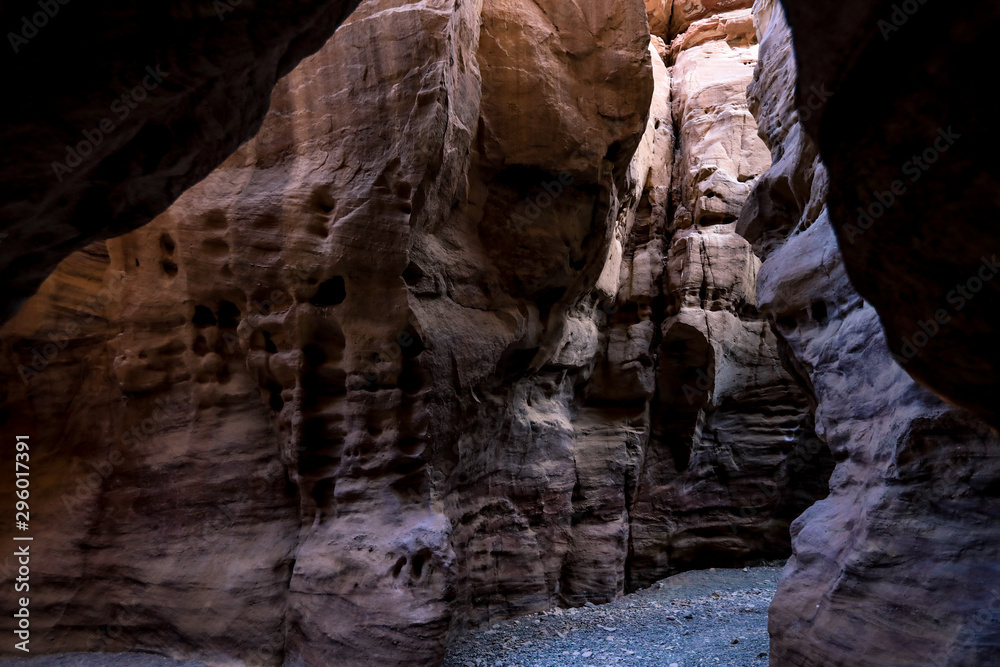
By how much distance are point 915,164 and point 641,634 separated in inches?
282

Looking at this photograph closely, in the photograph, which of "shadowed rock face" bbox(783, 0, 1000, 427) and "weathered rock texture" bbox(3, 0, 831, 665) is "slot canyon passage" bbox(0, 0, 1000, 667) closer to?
"weathered rock texture" bbox(3, 0, 831, 665)

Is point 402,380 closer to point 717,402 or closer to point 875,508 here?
point 875,508

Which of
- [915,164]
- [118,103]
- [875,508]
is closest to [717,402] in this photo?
[875,508]

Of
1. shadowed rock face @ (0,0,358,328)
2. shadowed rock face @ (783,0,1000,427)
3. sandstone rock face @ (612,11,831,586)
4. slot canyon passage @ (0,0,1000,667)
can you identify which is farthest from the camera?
sandstone rock face @ (612,11,831,586)

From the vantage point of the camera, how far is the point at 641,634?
7.59 meters

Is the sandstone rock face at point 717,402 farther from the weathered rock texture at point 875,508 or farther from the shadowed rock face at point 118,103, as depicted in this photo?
the shadowed rock face at point 118,103

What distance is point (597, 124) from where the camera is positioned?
7336 mm

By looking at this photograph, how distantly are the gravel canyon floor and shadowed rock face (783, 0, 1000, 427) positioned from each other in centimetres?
544

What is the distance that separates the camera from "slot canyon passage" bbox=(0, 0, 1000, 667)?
4336 mm

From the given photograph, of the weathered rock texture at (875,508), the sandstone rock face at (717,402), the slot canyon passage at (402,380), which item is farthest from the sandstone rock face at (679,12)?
the weathered rock texture at (875,508)

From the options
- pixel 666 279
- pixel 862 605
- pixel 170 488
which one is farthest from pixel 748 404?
pixel 170 488

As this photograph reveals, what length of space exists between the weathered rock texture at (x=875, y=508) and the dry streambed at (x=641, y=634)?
246cm

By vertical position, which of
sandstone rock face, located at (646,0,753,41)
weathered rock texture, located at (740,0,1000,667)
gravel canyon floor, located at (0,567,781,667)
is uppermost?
sandstone rock face, located at (646,0,753,41)

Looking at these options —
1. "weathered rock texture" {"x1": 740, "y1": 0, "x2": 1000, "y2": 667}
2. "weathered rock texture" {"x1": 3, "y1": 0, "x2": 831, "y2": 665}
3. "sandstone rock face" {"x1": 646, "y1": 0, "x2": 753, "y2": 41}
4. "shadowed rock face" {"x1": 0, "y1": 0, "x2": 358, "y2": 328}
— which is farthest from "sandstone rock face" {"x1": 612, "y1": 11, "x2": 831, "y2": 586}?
"shadowed rock face" {"x1": 0, "y1": 0, "x2": 358, "y2": 328}
